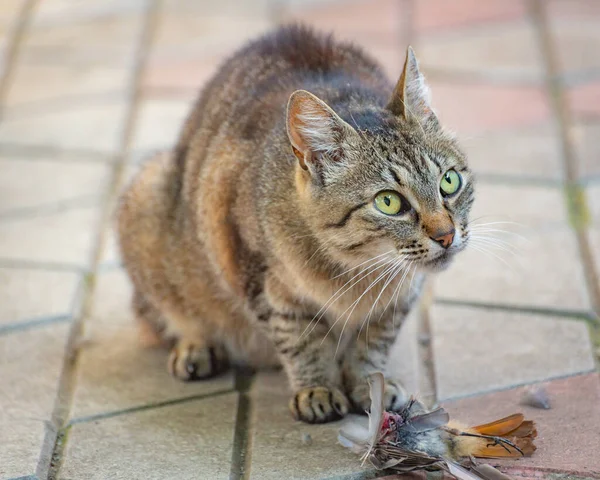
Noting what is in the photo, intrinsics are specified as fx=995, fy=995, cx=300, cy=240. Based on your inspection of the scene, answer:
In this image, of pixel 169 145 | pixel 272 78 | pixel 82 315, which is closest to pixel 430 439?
pixel 272 78

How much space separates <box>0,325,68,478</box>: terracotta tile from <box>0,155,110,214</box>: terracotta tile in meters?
0.91

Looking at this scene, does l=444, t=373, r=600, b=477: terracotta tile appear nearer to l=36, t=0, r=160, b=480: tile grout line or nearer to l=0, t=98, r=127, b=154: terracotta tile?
l=36, t=0, r=160, b=480: tile grout line

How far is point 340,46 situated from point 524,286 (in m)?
1.11

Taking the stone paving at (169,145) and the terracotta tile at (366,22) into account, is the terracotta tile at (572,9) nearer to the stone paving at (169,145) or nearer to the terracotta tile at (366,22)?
the stone paving at (169,145)

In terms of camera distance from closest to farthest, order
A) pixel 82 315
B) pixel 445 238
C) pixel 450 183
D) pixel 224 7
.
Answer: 1. pixel 445 238
2. pixel 450 183
3. pixel 82 315
4. pixel 224 7

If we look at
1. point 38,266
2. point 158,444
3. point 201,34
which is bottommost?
point 158,444

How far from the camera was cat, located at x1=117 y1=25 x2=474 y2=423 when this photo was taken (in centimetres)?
279

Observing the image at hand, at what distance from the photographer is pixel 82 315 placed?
372cm

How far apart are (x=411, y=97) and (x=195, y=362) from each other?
1.17 meters

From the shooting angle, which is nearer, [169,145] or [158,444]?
[158,444]

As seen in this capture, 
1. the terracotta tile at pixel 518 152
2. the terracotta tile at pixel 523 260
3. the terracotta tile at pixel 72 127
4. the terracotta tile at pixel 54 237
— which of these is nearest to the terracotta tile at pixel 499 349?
the terracotta tile at pixel 523 260

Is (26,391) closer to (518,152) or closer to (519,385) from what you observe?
(519,385)

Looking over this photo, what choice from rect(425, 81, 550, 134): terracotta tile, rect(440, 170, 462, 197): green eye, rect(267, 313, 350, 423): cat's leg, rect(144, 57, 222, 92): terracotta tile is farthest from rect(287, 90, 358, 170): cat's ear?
rect(144, 57, 222, 92): terracotta tile

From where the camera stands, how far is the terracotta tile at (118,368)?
3.27 metres
